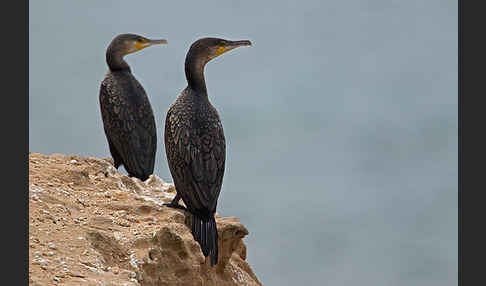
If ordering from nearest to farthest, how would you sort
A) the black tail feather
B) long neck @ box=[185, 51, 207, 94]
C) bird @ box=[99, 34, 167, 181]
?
1. the black tail feather
2. long neck @ box=[185, 51, 207, 94]
3. bird @ box=[99, 34, 167, 181]

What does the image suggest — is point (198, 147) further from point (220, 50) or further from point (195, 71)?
point (220, 50)

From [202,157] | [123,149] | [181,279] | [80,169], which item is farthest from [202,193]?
[123,149]

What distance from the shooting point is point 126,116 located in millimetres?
8883

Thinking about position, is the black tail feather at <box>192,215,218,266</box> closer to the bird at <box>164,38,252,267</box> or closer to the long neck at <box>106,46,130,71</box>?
the bird at <box>164,38,252,267</box>

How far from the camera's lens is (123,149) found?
8859 millimetres

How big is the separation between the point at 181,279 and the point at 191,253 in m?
0.28

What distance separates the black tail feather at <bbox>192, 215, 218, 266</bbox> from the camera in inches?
261

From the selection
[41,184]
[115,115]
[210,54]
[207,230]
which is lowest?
[207,230]

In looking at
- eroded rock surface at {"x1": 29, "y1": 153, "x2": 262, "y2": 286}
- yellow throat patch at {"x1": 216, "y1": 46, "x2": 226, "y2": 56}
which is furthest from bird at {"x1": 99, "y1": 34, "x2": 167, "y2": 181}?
yellow throat patch at {"x1": 216, "y1": 46, "x2": 226, "y2": 56}

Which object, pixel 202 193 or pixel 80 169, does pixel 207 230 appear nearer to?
pixel 202 193

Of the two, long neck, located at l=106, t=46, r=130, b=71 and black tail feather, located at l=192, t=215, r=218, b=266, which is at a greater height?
long neck, located at l=106, t=46, r=130, b=71

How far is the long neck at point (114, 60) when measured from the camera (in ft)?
30.3

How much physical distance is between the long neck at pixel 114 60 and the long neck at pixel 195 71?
2234 millimetres

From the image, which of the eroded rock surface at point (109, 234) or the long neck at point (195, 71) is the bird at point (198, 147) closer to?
the long neck at point (195, 71)
